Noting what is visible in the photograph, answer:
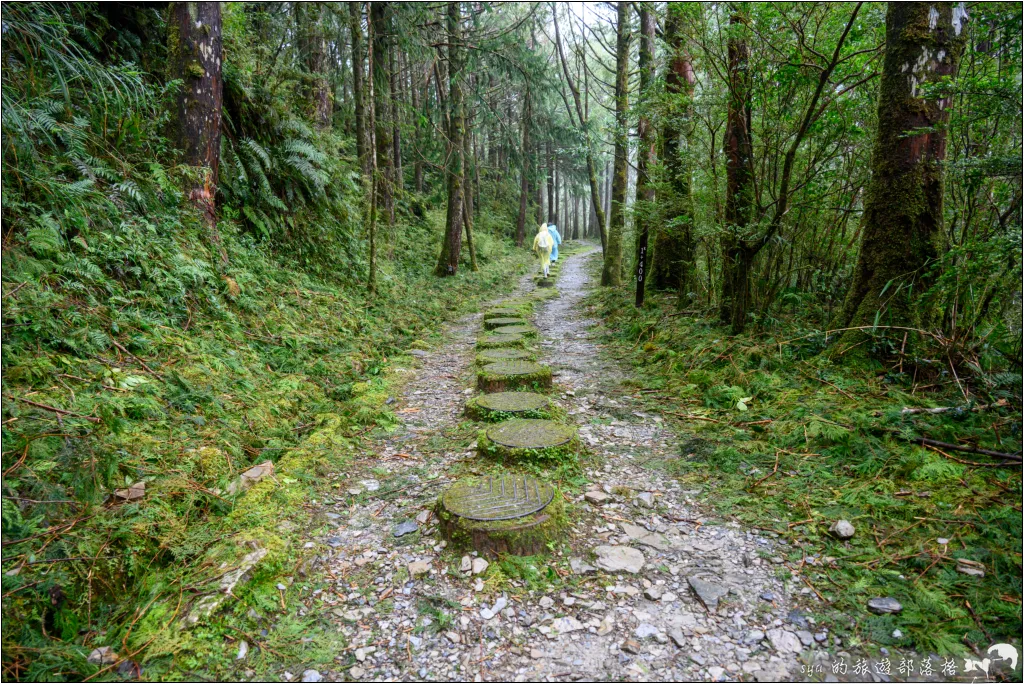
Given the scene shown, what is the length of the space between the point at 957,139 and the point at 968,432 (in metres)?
3.01

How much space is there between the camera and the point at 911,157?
407 cm

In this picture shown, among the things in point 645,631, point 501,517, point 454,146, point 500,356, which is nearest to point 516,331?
point 500,356

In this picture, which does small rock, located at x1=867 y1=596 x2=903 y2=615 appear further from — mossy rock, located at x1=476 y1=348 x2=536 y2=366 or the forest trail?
mossy rock, located at x1=476 y1=348 x2=536 y2=366

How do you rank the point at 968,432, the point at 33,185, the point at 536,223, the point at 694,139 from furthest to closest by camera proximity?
1. the point at 536,223
2. the point at 694,139
3. the point at 33,185
4. the point at 968,432

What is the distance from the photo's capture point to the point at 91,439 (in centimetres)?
274

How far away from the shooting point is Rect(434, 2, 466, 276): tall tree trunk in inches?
429

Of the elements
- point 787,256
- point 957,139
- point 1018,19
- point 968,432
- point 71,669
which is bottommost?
point 71,669

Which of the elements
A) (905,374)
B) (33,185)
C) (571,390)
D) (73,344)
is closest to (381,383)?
(571,390)

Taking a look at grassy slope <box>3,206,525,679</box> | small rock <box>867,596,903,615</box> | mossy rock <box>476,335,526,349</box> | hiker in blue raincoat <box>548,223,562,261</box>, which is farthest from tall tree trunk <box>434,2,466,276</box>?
small rock <box>867,596,903,615</box>

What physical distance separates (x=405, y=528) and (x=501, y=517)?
2.14ft

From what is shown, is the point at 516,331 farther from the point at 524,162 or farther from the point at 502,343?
the point at 524,162

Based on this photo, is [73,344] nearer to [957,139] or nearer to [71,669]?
[71,669]

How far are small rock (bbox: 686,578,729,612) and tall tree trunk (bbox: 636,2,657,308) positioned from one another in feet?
18.2

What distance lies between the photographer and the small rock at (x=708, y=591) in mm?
2375
